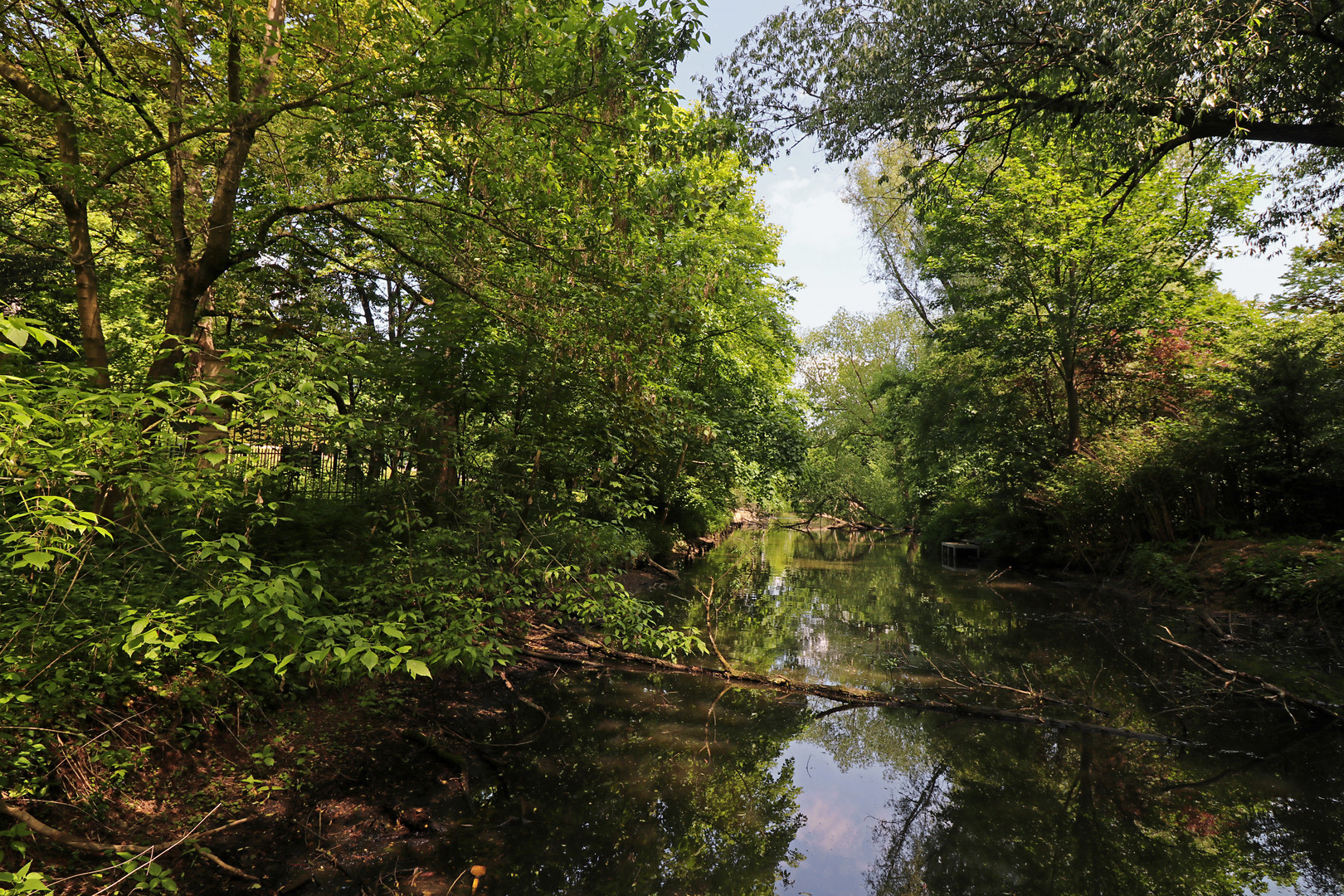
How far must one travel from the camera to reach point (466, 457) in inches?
267

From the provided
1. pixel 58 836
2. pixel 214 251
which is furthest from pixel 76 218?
pixel 58 836

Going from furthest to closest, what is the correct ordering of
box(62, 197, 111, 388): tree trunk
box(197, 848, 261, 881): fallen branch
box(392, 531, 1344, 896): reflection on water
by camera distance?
box(62, 197, 111, 388): tree trunk → box(392, 531, 1344, 896): reflection on water → box(197, 848, 261, 881): fallen branch

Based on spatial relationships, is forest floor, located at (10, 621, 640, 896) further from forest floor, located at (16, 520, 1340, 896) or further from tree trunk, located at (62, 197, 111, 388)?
tree trunk, located at (62, 197, 111, 388)

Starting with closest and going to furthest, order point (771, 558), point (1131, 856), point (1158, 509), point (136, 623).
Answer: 1. point (136, 623)
2. point (1131, 856)
3. point (1158, 509)
4. point (771, 558)

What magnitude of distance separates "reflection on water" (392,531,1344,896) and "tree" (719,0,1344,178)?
285 inches

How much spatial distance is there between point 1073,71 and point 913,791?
968cm

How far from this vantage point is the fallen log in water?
23.5ft

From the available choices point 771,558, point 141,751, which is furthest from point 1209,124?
point 771,558

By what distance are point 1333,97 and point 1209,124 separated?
1.36 meters

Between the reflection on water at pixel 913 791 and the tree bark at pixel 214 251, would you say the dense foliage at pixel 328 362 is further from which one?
the reflection on water at pixel 913 791

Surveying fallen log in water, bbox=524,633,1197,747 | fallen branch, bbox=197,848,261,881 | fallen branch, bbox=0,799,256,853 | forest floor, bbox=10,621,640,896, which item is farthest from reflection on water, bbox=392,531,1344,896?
fallen branch, bbox=0,799,256,853

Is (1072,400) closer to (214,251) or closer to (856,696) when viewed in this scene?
(856,696)

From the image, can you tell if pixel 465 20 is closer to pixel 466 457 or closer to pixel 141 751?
pixel 466 457

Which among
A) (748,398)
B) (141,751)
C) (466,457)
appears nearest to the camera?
(141,751)
